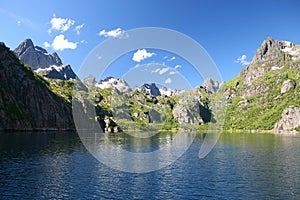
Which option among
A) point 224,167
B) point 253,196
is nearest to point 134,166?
point 224,167

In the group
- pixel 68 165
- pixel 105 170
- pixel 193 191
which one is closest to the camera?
pixel 193 191

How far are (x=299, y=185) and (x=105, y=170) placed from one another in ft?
171

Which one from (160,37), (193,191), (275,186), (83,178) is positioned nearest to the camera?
(160,37)

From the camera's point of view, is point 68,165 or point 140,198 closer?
point 140,198

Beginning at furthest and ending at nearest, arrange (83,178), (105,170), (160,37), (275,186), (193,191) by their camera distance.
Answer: (105,170), (83,178), (275,186), (193,191), (160,37)

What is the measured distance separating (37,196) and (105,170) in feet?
92.6

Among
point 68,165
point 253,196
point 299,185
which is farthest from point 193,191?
point 68,165

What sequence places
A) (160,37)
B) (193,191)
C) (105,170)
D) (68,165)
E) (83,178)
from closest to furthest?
(160,37), (193,191), (83,178), (105,170), (68,165)

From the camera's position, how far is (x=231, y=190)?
60.0 meters

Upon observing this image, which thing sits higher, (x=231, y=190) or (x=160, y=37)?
(x=160, y=37)

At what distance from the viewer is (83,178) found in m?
69.1

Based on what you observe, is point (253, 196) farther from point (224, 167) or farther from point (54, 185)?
point (54, 185)

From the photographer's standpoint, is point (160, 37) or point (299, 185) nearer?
point (160, 37)

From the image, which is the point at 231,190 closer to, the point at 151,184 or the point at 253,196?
the point at 253,196
